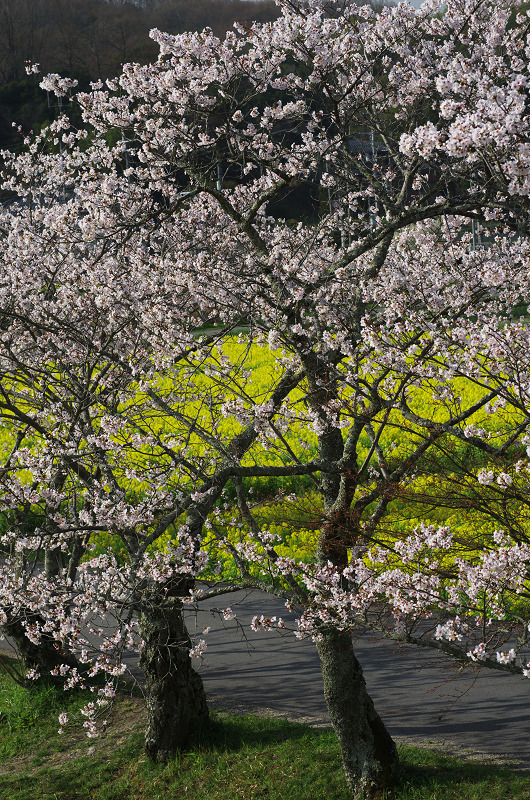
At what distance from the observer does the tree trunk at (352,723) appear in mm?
6148

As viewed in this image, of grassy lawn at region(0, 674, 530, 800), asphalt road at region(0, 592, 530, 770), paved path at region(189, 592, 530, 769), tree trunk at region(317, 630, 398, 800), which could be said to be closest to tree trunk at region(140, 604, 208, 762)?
grassy lawn at region(0, 674, 530, 800)

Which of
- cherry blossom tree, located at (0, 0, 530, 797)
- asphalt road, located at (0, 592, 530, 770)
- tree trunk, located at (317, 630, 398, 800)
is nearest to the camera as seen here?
cherry blossom tree, located at (0, 0, 530, 797)

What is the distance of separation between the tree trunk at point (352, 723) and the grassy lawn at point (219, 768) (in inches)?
8.3

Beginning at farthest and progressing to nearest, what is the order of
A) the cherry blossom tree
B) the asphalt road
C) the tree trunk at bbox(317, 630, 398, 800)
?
the asphalt road, the tree trunk at bbox(317, 630, 398, 800), the cherry blossom tree

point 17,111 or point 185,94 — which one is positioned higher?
point 17,111

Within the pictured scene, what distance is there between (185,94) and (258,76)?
3.51ft

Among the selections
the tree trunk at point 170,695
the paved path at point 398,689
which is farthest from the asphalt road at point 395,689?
the tree trunk at point 170,695

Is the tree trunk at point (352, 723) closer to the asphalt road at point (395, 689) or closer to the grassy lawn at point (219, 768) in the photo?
the grassy lawn at point (219, 768)

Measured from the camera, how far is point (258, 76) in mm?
6941

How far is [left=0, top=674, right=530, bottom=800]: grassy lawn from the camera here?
6.20 meters

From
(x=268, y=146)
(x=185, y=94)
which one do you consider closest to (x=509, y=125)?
(x=185, y=94)

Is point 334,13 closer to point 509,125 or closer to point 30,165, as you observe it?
point 509,125

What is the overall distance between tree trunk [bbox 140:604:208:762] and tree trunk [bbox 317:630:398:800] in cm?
155

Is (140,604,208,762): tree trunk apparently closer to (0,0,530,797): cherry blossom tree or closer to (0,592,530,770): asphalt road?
(0,0,530,797): cherry blossom tree
